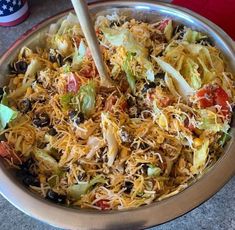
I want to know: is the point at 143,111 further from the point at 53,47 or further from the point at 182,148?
the point at 53,47

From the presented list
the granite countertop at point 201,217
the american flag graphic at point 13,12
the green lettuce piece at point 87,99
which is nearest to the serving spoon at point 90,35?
the green lettuce piece at point 87,99

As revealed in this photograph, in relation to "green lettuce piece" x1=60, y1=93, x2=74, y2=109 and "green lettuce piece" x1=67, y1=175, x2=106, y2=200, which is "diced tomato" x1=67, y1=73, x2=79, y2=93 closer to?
"green lettuce piece" x1=60, y1=93, x2=74, y2=109

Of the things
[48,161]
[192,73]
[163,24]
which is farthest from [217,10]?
Result: [48,161]

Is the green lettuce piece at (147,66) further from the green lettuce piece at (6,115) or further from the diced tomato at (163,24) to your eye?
the green lettuce piece at (6,115)

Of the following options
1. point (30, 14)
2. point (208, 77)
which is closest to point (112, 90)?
point (208, 77)

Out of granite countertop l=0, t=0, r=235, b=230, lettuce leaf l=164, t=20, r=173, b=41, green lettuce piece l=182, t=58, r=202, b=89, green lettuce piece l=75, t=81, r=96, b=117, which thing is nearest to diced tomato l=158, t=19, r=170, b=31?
lettuce leaf l=164, t=20, r=173, b=41

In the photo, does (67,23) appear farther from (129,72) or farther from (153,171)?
(153,171)
